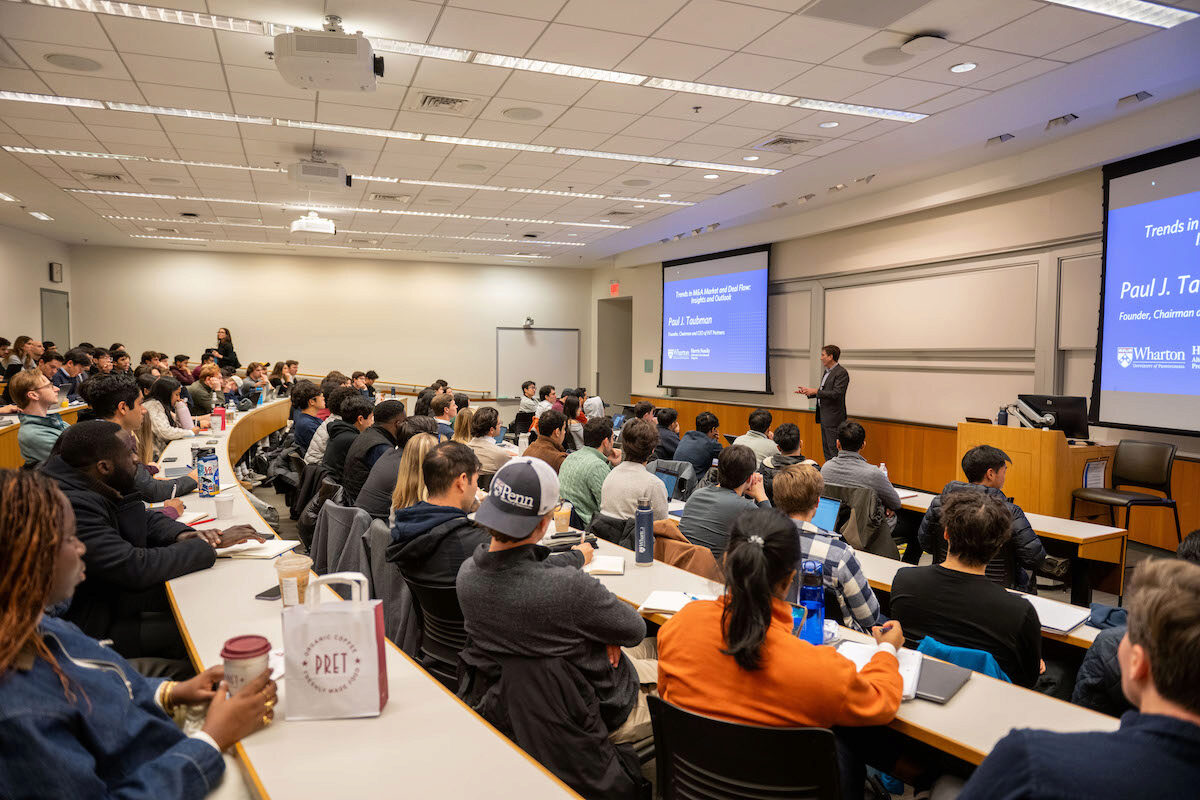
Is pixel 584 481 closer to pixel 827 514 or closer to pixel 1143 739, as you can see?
pixel 827 514

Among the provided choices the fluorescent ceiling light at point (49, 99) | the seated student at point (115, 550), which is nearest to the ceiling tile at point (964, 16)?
the seated student at point (115, 550)

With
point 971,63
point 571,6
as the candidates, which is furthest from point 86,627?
point 971,63

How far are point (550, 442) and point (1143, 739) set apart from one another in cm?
439

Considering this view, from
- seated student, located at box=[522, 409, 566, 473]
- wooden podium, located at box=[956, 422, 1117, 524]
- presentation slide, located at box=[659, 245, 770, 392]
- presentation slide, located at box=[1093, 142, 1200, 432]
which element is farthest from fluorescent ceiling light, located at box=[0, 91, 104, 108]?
presentation slide, located at box=[1093, 142, 1200, 432]

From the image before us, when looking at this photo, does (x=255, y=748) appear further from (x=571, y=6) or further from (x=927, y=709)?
(x=571, y=6)

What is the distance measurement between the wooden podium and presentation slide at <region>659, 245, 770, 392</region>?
16.6ft

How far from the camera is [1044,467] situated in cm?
582

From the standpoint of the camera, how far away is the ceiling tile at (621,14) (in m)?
4.01

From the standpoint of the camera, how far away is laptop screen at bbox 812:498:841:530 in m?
3.62

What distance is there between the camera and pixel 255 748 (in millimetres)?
1522

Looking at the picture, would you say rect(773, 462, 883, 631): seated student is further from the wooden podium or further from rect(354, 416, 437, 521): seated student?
the wooden podium

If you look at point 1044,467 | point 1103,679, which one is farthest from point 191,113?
point 1044,467

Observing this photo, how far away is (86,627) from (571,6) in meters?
3.79

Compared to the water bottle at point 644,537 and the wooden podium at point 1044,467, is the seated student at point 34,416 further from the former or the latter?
the wooden podium at point 1044,467
